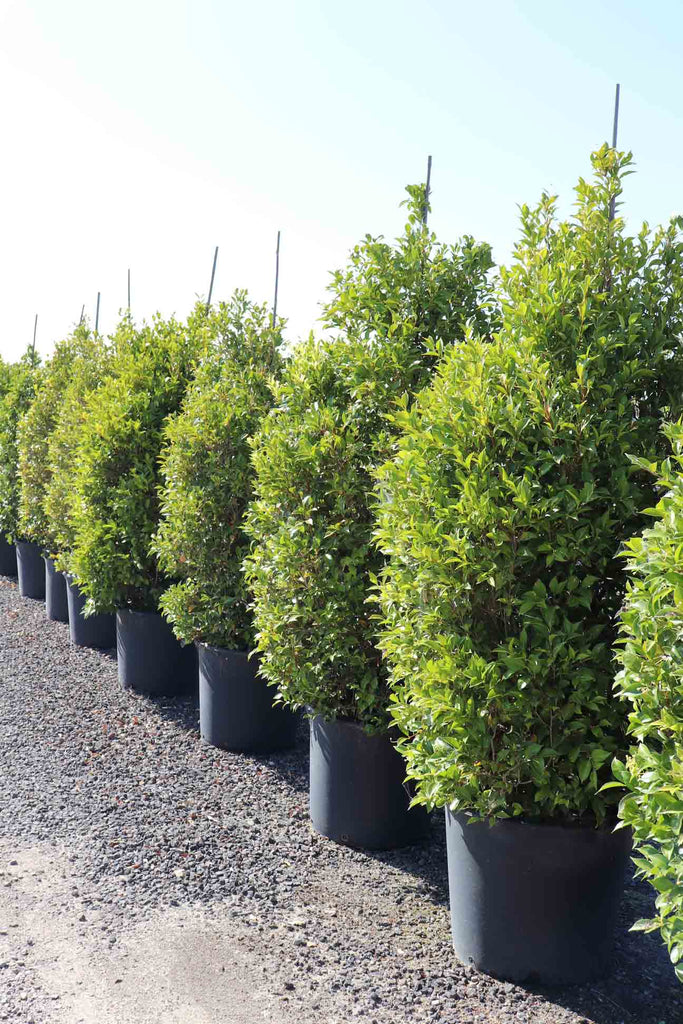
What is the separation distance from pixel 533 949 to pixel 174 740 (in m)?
3.23

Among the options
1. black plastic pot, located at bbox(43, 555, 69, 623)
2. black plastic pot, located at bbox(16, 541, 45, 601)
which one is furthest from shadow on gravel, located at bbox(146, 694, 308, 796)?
black plastic pot, located at bbox(16, 541, 45, 601)

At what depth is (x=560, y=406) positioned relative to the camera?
3184 mm

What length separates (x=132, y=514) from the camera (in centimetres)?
687

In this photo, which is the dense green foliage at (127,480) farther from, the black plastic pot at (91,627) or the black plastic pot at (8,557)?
the black plastic pot at (8,557)

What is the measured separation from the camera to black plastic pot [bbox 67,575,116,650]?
8.40 m

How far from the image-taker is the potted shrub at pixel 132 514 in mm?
6859

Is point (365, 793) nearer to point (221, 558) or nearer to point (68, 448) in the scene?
point (221, 558)

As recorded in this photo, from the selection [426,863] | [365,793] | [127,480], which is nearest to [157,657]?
[127,480]

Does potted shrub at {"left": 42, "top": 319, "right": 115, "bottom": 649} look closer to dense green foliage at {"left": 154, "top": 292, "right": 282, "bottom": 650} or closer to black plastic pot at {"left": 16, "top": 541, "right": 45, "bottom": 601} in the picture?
black plastic pot at {"left": 16, "top": 541, "right": 45, "bottom": 601}

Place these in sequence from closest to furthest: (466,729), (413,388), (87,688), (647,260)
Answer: (466,729) → (647,260) → (413,388) → (87,688)

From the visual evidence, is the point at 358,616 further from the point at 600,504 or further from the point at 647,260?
the point at 647,260

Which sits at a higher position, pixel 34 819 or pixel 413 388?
pixel 413 388

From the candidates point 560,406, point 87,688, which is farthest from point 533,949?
point 87,688

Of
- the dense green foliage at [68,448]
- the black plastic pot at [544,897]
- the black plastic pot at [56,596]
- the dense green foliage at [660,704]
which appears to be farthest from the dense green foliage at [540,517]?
the black plastic pot at [56,596]
